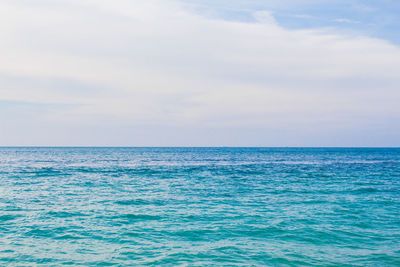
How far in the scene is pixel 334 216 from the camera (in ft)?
59.9

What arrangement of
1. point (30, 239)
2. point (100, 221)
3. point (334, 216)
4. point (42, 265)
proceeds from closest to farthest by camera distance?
point (42, 265)
point (30, 239)
point (100, 221)
point (334, 216)

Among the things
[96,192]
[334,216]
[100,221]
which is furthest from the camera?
[96,192]

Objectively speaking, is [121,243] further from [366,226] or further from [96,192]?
[96,192]

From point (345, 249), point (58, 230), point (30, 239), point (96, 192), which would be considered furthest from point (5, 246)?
point (96, 192)

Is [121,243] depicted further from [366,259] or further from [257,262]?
[366,259]

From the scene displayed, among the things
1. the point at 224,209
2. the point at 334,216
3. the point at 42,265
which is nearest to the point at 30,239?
the point at 42,265

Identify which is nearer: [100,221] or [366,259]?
[366,259]

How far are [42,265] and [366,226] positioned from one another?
44.8ft

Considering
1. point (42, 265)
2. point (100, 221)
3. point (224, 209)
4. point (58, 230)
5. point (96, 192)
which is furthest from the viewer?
point (96, 192)

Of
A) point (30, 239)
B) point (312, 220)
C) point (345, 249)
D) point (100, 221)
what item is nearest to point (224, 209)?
point (312, 220)

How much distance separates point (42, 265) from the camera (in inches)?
443

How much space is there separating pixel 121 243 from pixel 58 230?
11.8ft

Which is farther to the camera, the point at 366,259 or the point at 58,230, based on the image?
the point at 58,230

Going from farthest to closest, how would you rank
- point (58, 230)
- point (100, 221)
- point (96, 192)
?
point (96, 192) < point (100, 221) < point (58, 230)
